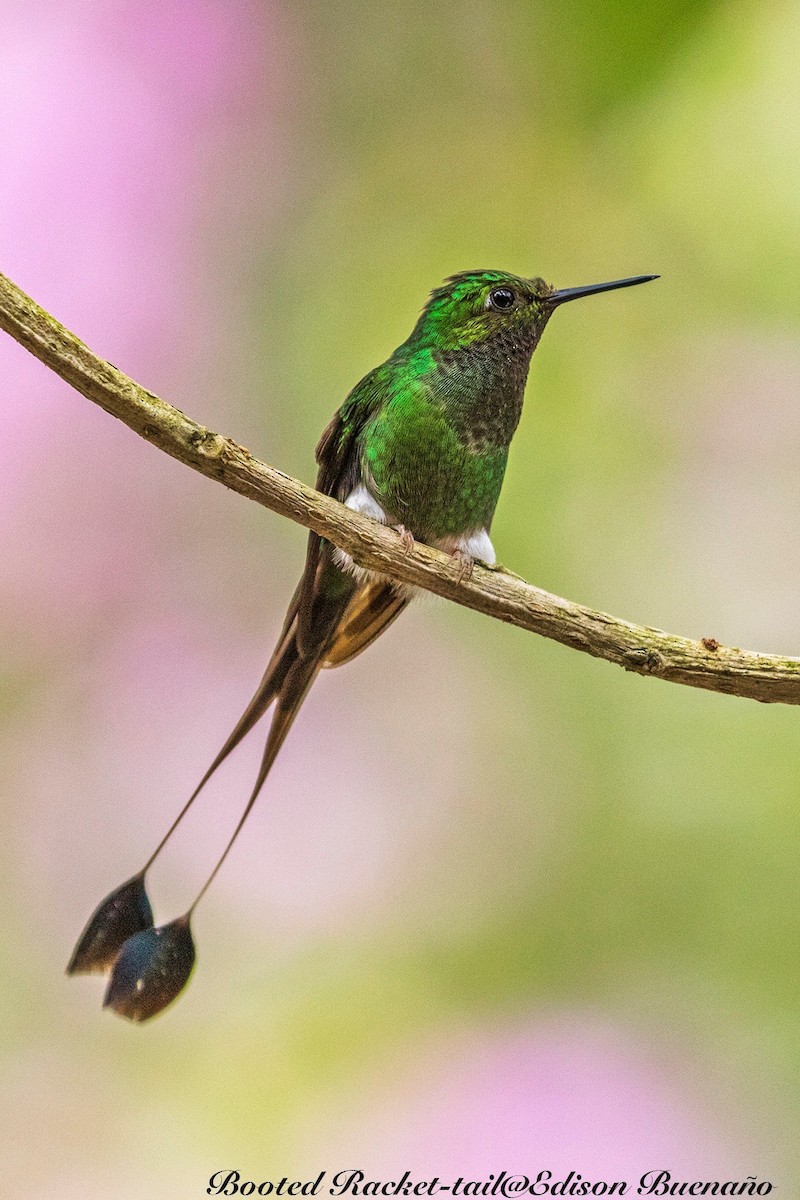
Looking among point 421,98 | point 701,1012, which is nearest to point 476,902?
point 701,1012

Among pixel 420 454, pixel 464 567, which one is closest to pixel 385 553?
pixel 464 567

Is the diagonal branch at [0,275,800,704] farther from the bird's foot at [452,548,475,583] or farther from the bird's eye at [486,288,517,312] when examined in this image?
the bird's eye at [486,288,517,312]

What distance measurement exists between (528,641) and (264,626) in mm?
493

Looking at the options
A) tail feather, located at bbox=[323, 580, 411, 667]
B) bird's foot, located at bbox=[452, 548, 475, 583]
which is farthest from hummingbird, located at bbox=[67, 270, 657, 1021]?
bird's foot, located at bbox=[452, 548, 475, 583]

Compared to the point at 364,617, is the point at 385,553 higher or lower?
lower

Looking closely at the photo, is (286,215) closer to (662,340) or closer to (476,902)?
(662,340)

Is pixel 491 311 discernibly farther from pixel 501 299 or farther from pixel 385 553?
pixel 385 553

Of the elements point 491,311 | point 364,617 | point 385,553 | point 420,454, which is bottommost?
point 385,553

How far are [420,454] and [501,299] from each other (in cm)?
26

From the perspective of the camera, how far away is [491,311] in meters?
1.61

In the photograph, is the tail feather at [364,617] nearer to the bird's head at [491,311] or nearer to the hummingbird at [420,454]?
the hummingbird at [420,454]

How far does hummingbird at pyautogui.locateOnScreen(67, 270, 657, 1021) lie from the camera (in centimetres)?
153

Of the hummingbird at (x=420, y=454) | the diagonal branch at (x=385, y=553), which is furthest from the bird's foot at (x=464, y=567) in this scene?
the hummingbird at (x=420, y=454)

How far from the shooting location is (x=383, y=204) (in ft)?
7.93
